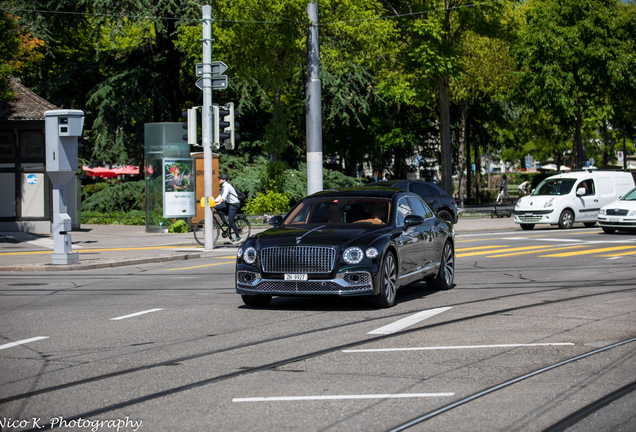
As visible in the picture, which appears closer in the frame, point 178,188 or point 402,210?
point 402,210

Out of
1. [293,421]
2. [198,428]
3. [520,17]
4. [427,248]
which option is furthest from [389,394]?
[520,17]

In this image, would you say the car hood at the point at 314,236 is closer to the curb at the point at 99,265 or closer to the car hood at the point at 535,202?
the curb at the point at 99,265

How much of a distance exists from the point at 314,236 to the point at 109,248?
12.4 m

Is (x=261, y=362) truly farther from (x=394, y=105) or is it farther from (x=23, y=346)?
(x=394, y=105)

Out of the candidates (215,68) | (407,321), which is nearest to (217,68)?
(215,68)

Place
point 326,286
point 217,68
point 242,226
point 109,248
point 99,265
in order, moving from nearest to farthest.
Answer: point 326,286
point 99,265
point 217,68
point 109,248
point 242,226

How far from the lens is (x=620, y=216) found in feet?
76.6

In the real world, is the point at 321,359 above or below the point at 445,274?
below

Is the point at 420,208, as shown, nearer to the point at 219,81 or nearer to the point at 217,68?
the point at 219,81

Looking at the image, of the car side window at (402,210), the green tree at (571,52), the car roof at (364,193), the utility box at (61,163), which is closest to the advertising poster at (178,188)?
the utility box at (61,163)

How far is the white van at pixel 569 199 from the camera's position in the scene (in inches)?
1057

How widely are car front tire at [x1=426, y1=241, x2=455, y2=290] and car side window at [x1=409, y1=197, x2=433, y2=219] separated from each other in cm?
58

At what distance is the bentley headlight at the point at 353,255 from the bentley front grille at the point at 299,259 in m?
0.15

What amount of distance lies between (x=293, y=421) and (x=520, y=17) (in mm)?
43467
